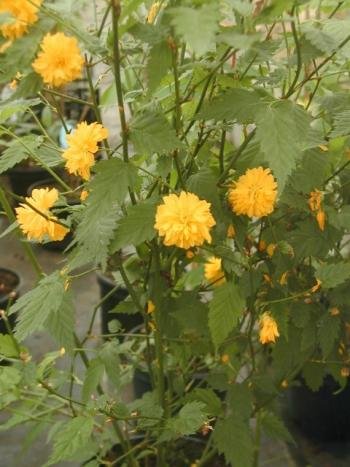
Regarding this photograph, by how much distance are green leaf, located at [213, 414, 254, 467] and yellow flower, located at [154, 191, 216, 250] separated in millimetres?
430

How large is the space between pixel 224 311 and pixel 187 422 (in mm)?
185

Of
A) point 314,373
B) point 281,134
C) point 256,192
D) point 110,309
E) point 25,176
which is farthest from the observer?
point 25,176

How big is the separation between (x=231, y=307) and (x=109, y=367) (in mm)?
266

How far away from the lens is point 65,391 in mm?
1844

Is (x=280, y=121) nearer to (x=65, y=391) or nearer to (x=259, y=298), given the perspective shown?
(x=259, y=298)

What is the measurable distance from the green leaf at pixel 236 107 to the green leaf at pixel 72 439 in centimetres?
47

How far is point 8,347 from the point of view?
3.18 feet

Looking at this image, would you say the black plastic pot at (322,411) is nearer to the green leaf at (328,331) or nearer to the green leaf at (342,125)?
the green leaf at (328,331)

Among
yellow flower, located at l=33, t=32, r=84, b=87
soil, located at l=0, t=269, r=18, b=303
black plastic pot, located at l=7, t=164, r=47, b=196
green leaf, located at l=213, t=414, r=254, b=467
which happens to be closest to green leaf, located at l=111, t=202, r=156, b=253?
yellow flower, located at l=33, t=32, r=84, b=87

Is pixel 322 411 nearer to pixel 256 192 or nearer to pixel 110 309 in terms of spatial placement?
pixel 110 309

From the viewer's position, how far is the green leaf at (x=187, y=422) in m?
0.90

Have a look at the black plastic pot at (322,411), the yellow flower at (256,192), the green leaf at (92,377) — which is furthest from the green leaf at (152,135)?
the black plastic pot at (322,411)

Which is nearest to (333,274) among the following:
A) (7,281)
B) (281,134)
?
(281,134)

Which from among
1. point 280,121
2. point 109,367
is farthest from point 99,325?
point 280,121
